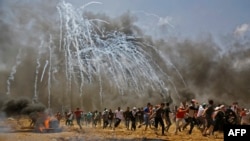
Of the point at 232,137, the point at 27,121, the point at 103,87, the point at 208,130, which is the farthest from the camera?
the point at 103,87

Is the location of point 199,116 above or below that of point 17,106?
below

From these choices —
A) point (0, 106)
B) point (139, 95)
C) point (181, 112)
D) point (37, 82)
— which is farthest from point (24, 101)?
point (139, 95)

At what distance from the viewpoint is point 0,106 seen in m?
39.2

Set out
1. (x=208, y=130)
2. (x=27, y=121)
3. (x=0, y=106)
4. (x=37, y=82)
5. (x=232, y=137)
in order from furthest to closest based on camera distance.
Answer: (x=37, y=82) → (x=0, y=106) → (x=27, y=121) → (x=208, y=130) → (x=232, y=137)

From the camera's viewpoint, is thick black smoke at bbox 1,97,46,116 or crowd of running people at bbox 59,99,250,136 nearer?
crowd of running people at bbox 59,99,250,136

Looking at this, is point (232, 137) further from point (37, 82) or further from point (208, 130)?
point (37, 82)

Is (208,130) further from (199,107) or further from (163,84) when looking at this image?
(163,84)

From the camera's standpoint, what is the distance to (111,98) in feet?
224

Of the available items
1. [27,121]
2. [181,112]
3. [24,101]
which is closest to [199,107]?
[181,112]

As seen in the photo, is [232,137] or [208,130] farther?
[208,130]

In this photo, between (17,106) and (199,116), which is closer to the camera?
(199,116)

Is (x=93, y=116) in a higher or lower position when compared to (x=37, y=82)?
lower

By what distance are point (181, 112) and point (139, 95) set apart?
143 feet

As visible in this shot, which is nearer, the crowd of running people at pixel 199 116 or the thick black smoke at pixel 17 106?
the crowd of running people at pixel 199 116
